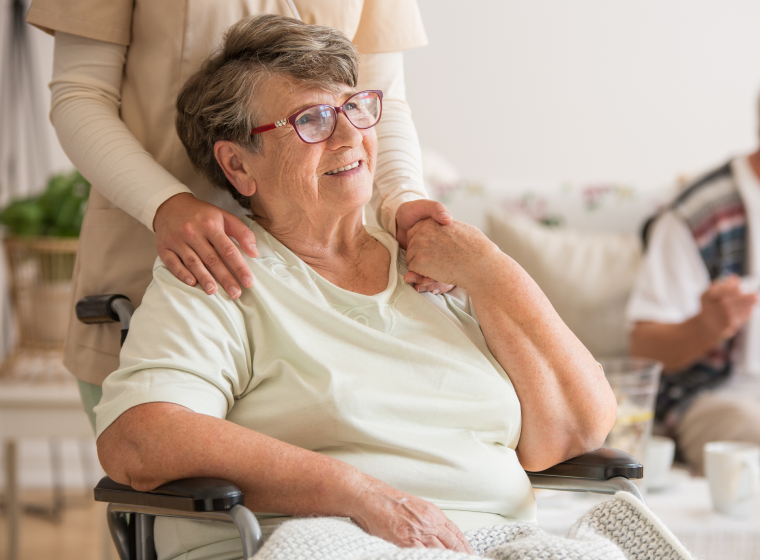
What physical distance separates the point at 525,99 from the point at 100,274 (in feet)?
6.98

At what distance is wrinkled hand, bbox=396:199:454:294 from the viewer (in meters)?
1.17

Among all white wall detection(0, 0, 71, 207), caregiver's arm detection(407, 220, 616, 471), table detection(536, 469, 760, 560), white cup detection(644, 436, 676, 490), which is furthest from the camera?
white wall detection(0, 0, 71, 207)

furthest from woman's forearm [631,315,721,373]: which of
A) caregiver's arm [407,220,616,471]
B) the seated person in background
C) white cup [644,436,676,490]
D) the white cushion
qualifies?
caregiver's arm [407,220,616,471]

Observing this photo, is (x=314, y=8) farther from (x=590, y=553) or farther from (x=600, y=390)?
(x=590, y=553)

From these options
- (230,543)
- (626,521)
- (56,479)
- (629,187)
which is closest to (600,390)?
(626,521)

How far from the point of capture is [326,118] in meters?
1.09

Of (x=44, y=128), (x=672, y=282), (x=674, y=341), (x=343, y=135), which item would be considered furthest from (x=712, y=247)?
(x=44, y=128)

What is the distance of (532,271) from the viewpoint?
2.44 m

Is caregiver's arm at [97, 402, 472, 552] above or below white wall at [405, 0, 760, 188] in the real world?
below

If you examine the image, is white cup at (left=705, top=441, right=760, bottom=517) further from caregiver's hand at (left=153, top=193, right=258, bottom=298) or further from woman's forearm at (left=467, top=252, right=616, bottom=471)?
caregiver's hand at (left=153, top=193, right=258, bottom=298)

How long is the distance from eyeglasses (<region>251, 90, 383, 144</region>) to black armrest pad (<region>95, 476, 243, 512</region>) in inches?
19.6

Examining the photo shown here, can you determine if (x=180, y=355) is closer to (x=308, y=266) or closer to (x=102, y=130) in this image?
(x=308, y=266)

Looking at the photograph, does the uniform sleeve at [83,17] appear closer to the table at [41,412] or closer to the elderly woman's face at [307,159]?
the elderly woman's face at [307,159]

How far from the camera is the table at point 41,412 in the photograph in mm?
1994
